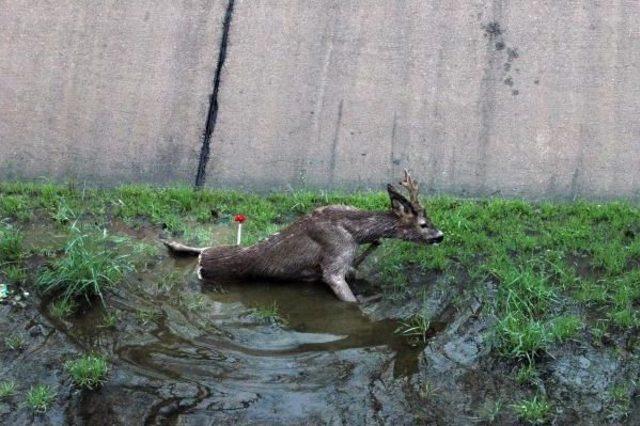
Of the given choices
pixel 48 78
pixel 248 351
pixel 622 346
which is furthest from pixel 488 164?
pixel 48 78

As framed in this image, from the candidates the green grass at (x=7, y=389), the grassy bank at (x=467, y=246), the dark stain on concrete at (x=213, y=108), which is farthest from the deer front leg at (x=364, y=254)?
the green grass at (x=7, y=389)

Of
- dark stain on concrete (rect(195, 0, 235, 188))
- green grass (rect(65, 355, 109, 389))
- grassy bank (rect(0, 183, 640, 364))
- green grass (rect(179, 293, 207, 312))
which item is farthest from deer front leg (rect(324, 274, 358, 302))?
dark stain on concrete (rect(195, 0, 235, 188))

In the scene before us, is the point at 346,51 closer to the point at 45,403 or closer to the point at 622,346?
the point at 622,346

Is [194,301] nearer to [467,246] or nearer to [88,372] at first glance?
[88,372]

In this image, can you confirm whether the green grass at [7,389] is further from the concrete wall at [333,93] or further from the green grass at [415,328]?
the concrete wall at [333,93]

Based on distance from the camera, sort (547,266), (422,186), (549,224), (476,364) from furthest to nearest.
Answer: (422,186) → (549,224) → (547,266) → (476,364)

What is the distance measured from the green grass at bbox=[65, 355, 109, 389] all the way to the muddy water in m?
0.09

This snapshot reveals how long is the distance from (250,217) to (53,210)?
1656 millimetres

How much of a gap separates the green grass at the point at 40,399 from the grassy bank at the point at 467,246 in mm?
1050

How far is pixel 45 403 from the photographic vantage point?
5.18 meters

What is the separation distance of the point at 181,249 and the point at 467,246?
2194mm

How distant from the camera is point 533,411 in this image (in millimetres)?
5152

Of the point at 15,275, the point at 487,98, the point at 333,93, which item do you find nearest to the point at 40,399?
the point at 15,275

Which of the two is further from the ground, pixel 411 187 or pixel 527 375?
pixel 411 187
